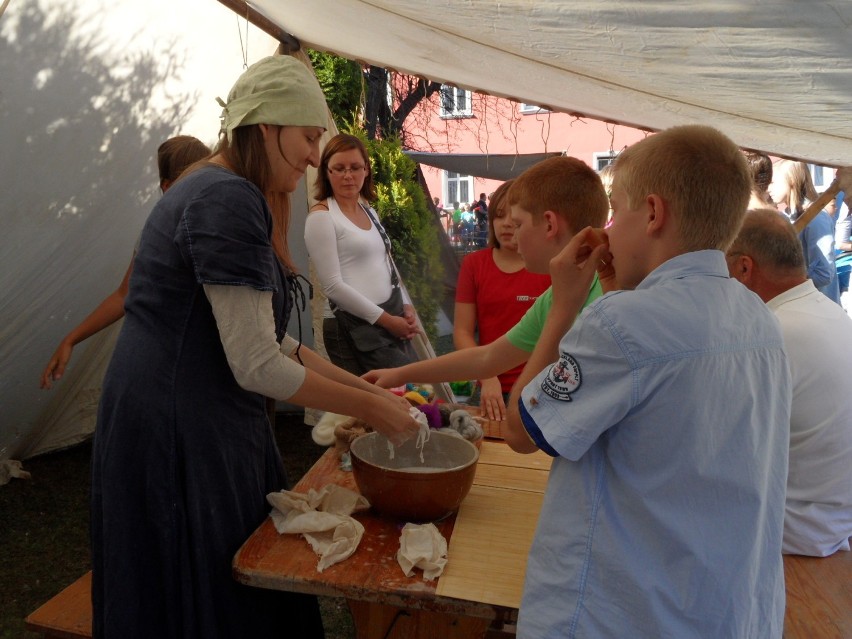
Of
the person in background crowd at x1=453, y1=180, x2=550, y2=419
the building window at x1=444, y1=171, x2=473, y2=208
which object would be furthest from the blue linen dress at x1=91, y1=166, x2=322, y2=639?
the building window at x1=444, y1=171, x2=473, y2=208

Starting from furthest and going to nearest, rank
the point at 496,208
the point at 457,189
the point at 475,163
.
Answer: the point at 457,189 → the point at 475,163 → the point at 496,208

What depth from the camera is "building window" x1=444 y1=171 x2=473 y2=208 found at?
2009cm

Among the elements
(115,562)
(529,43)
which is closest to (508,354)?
(529,43)

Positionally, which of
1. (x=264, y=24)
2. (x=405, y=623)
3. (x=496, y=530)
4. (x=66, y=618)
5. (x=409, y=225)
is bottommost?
(x=66, y=618)

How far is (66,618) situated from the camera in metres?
1.99

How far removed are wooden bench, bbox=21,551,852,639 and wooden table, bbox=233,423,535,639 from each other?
0.67 meters

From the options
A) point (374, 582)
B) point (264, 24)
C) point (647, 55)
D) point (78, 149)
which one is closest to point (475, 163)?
point (264, 24)

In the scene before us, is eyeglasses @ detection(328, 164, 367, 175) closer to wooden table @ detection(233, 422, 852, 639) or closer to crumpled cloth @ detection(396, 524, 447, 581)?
wooden table @ detection(233, 422, 852, 639)

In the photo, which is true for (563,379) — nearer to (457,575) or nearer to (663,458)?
(663,458)

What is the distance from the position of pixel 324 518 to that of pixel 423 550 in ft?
0.82

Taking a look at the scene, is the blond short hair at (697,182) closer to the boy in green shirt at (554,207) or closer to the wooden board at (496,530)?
the boy in green shirt at (554,207)

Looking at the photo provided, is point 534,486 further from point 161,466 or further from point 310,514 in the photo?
point 161,466

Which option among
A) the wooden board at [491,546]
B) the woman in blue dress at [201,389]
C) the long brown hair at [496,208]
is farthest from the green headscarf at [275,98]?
the long brown hair at [496,208]

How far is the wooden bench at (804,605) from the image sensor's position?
154 cm
